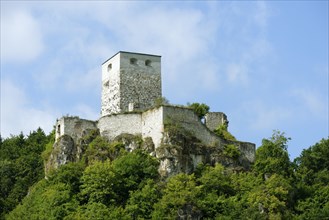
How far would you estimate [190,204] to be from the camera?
6000 centimetres

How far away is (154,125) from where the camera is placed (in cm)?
6462

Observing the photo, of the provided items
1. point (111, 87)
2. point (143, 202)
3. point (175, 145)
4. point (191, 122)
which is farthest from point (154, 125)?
point (143, 202)

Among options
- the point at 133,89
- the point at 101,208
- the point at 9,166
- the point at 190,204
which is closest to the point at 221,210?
the point at 190,204

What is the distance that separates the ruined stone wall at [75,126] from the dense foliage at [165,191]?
4.53 ft

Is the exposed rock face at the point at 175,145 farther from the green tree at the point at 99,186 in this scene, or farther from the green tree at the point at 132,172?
the green tree at the point at 99,186

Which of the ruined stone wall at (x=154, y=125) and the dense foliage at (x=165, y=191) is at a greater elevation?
the ruined stone wall at (x=154, y=125)

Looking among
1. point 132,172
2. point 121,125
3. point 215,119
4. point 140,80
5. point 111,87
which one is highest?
point 140,80

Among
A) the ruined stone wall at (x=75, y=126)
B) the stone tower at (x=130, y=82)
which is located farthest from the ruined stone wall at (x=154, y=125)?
the ruined stone wall at (x=75, y=126)

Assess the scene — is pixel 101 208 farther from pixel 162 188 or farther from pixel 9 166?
pixel 9 166

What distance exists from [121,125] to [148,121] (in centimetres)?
201

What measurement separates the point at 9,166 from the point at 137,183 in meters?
19.2

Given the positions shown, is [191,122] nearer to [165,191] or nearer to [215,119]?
[215,119]

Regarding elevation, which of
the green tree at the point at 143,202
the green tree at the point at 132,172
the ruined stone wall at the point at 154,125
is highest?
the ruined stone wall at the point at 154,125

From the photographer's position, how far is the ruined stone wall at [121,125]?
65812 millimetres
